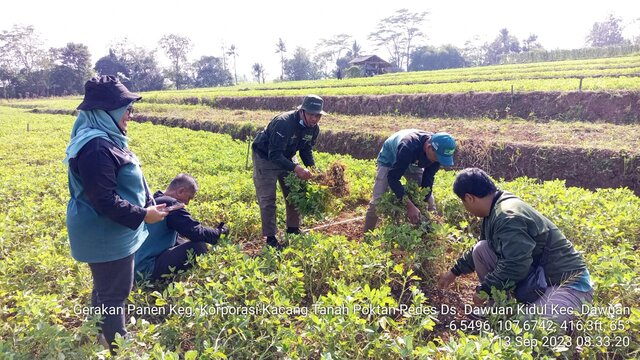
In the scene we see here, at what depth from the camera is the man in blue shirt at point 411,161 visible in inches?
188

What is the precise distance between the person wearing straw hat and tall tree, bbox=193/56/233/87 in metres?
69.8

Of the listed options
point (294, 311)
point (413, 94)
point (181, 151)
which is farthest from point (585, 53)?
point (294, 311)

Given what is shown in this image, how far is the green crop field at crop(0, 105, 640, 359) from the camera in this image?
292 cm

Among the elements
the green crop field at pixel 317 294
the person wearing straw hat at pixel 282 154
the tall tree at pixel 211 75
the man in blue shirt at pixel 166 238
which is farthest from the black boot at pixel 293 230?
the tall tree at pixel 211 75

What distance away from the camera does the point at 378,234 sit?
15.7 ft

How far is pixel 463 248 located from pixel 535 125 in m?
11.7

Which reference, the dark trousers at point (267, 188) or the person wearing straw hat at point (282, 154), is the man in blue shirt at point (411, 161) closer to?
the person wearing straw hat at point (282, 154)

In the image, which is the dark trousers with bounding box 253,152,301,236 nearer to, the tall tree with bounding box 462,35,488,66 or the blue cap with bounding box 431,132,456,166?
the blue cap with bounding box 431,132,456,166

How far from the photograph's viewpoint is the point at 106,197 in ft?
9.75

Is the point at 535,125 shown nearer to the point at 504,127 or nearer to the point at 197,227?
the point at 504,127

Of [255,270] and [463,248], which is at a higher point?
[255,270]

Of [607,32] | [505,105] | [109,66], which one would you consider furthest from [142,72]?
[607,32]

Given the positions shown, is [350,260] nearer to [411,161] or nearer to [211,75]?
[411,161]

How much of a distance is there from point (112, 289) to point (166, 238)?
50.7 inches
